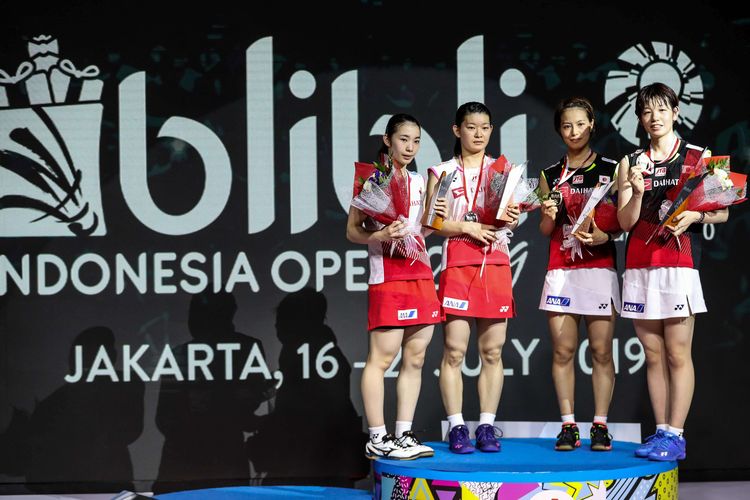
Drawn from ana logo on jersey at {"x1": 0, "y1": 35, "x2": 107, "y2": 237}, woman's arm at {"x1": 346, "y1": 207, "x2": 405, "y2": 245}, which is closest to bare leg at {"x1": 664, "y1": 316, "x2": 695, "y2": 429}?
woman's arm at {"x1": 346, "y1": 207, "x2": 405, "y2": 245}

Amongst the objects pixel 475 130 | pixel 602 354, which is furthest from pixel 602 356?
pixel 475 130

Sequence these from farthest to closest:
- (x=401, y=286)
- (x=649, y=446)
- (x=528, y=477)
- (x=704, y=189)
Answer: (x=401, y=286) < (x=649, y=446) < (x=704, y=189) < (x=528, y=477)

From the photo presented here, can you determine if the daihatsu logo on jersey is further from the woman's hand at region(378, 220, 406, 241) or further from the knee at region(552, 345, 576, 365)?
the knee at region(552, 345, 576, 365)

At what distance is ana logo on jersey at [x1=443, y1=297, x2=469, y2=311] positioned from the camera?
3885 millimetres

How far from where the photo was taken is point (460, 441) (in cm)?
391

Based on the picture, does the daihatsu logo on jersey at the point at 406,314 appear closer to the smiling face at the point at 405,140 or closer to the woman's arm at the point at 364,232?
the woman's arm at the point at 364,232

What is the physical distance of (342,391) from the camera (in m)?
5.07

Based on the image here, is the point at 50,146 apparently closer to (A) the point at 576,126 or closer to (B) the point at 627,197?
(A) the point at 576,126

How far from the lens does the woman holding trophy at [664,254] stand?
3.77 metres

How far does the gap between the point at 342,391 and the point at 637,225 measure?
6.69 feet

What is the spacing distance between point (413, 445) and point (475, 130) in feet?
4.74

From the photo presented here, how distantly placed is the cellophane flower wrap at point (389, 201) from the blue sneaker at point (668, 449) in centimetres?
132

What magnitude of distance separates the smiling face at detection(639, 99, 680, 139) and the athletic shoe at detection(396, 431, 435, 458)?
1738 mm

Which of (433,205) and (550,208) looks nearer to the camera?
(433,205)
